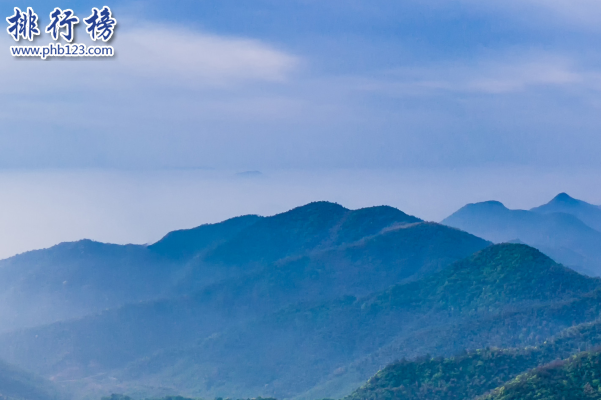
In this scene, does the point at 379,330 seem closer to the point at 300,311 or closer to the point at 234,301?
the point at 300,311

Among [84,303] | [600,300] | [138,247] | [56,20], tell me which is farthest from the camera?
[138,247]

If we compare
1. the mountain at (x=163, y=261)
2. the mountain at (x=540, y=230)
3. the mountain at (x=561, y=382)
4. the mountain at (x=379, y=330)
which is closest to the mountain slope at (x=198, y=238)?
the mountain at (x=163, y=261)

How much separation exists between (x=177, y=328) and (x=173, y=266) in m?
25.4

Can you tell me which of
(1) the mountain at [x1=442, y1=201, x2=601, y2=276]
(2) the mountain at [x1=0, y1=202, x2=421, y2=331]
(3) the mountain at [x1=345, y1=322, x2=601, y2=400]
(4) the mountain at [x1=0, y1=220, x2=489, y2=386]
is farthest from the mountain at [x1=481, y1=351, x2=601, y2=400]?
(1) the mountain at [x1=442, y1=201, x2=601, y2=276]

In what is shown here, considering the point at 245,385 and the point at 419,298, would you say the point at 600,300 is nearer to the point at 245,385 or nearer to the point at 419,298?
the point at 419,298

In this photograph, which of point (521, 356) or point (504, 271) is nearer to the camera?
point (521, 356)

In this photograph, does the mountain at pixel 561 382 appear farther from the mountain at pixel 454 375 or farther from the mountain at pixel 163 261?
the mountain at pixel 163 261

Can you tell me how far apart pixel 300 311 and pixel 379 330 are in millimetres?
11582

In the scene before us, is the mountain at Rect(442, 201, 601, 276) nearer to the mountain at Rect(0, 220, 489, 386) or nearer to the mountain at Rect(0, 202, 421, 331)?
the mountain at Rect(0, 202, 421, 331)

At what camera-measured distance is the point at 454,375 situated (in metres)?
48.2

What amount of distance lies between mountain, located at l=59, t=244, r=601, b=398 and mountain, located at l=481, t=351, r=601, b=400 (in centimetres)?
2030

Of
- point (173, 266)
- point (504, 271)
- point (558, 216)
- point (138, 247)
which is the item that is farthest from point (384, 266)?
point (558, 216)

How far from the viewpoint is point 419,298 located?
80.8 meters

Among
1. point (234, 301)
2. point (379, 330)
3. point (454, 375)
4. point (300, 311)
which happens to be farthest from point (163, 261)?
point (454, 375)
